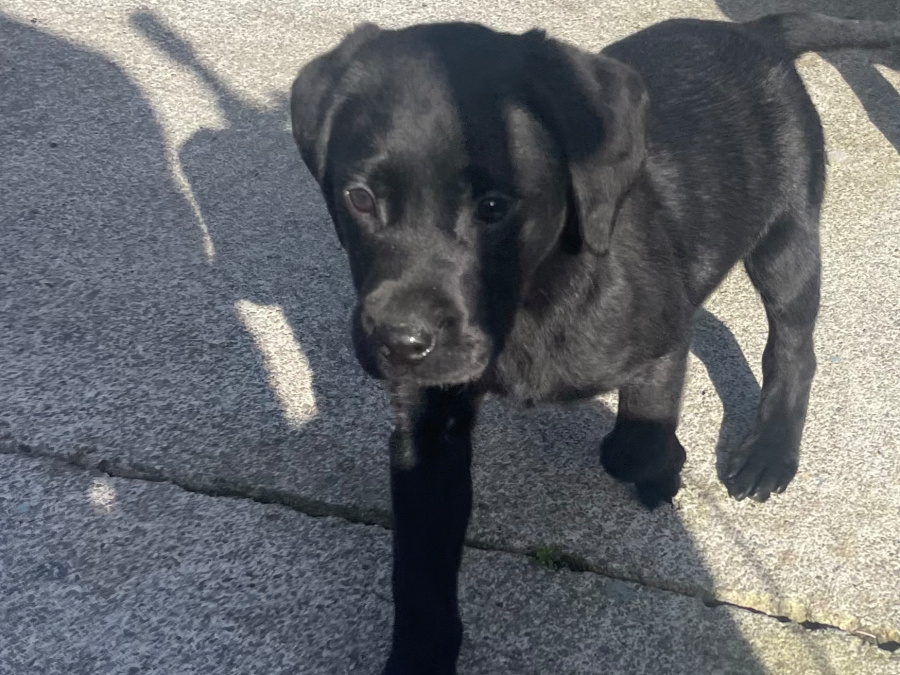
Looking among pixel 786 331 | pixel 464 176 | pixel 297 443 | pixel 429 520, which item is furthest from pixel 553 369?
pixel 786 331

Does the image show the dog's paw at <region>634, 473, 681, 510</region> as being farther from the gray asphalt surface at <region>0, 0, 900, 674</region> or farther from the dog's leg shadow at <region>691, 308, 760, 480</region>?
the dog's leg shadow at <region>691, 308, 760, 480</region>

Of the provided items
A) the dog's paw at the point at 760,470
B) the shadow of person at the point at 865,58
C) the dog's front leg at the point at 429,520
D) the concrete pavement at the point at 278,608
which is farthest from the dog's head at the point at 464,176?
the shadow of person at the point at 865,58

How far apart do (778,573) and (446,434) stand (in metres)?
0.96

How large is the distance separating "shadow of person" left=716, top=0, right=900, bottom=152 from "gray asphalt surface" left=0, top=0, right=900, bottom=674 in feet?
0.55

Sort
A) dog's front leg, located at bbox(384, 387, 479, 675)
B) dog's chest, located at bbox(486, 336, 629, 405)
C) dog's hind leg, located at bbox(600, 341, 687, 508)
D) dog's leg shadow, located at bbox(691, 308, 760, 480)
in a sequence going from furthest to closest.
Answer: dog's leg shadow, located at bbox(691, 308, 760, 480)
dog's hind leg, located at bbox(600, 341, 687, 508)
dog's chest, located at bbox(486, 336, 629, 405)
dog's front leg, located at bbox(384, 387, 479, 675)

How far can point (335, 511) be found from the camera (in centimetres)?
254

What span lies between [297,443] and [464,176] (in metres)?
1.15

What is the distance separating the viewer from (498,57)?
2.18 meters

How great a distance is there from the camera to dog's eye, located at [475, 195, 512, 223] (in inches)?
79.3

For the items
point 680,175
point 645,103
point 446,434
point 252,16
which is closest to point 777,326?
point 680,175

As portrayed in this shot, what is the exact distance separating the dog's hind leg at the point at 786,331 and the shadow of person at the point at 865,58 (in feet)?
5.66

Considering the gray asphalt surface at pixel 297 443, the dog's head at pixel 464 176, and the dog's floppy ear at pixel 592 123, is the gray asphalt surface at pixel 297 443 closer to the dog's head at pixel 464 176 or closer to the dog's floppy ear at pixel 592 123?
the dog's head at pixel 464 176

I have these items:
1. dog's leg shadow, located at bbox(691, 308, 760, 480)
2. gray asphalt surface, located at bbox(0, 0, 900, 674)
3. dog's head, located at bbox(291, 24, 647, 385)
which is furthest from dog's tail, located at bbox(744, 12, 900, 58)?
dog's head, located at bbox(291, 24, 647, 385)

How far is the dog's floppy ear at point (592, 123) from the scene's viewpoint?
2.09 metres
